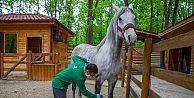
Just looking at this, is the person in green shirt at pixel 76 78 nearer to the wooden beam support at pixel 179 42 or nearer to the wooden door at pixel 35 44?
the wooden beam support at pixel 179 42

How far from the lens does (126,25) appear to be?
12.0ft

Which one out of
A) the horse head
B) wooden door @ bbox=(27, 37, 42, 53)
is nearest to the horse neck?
the horse head

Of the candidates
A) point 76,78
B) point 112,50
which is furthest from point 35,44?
point 76,78

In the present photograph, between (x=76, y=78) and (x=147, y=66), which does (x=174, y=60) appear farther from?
(x=76, y=78)

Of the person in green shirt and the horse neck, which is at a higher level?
the horse neck

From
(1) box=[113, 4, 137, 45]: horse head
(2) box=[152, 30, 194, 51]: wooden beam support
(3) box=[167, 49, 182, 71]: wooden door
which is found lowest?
(3) box=[167, 49, 182, 71]: wooden door

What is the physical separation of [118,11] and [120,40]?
534 millimetres

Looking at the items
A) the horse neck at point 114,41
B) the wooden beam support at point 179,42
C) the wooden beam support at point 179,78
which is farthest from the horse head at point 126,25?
the wooden beam support at point 179,78

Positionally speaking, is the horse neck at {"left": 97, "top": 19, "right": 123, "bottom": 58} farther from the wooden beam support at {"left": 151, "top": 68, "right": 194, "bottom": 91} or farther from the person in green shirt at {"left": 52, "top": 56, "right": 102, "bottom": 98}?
the wooden beam support at {"left": 151, "top": 68, "right": 194, "bottom": 91}

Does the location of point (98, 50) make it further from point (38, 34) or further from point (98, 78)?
point (38, 34)

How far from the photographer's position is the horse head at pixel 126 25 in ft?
11.3

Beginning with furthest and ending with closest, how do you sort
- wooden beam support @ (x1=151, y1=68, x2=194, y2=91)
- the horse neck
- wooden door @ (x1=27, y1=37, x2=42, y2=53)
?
wooden door @ (x1=27, y1=37, x2=42, y2=53)
the horse neck
wooden beam support @ (x1=151, y1=68, x2=194, y2=91)

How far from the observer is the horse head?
345cm

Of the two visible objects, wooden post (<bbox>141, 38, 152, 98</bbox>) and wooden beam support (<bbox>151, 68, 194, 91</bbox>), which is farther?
wooden post (<bbox>141, 38, 152, 98</bbox>)
